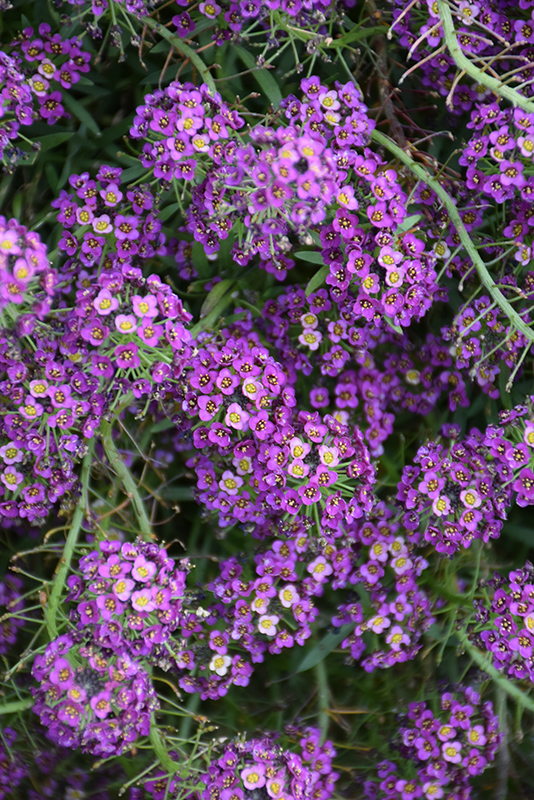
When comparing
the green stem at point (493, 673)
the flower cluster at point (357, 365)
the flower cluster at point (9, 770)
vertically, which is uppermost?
the flower cluster at point (357, 365)

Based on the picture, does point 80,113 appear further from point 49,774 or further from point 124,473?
point 49,774

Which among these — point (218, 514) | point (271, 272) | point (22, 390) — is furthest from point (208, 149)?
point (218, 514)

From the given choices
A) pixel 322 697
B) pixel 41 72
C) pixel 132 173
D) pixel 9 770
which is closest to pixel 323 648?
pixel 322 697

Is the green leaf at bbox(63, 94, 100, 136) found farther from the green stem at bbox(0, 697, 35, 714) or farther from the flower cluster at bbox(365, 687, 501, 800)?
the flower cluster at bbox(365, 687, 501, 800)

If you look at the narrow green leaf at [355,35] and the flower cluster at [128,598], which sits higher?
the narrow green leaf at [355,35]

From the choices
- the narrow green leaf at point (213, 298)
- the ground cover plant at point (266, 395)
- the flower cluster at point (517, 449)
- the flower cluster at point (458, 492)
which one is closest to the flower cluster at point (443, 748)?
the ground cover plant at point (266, 395)

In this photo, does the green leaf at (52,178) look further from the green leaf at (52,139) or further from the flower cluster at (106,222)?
the flower cluster at (106,222)

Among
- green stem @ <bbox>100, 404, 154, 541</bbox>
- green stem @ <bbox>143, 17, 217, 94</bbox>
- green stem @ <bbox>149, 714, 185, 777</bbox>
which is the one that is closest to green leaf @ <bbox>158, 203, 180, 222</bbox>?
green stem @ <bbox>143, 17, 217, 94</bbox>

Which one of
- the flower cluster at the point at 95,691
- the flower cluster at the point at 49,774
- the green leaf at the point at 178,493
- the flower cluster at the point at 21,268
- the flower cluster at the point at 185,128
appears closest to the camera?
the flower cluster at the point at 21,268
